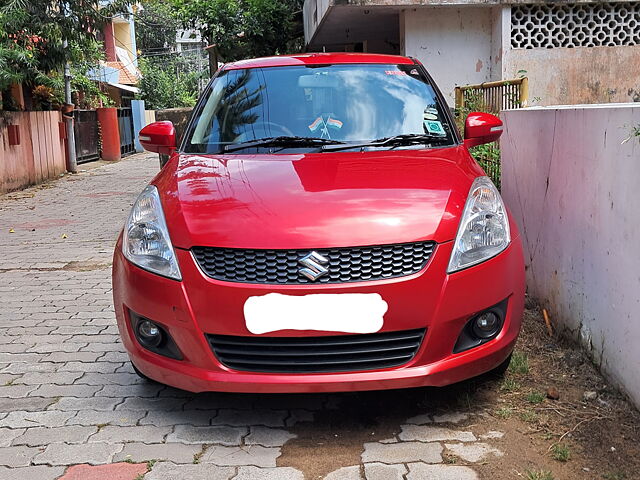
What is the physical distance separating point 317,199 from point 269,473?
1.11 m

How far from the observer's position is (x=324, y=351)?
2.88m

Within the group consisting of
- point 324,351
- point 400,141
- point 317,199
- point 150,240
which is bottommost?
point 324,351

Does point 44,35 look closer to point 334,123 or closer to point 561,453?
point 334,123

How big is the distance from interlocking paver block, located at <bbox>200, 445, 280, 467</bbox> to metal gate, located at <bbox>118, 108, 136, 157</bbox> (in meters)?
A: 21.0

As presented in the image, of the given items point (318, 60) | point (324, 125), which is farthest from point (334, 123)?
point (318, 60)

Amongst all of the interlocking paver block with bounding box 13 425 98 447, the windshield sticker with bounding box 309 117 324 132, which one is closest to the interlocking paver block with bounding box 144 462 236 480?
the interlocking paver block with bounding box 13 425 98 447

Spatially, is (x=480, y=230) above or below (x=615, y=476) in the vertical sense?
Answer: above

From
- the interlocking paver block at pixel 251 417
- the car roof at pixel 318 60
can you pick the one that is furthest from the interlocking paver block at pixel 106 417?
the car roof at pixel 318 60

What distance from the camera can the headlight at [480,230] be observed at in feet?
9.66

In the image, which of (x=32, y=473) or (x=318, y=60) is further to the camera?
(x=318, y=60)

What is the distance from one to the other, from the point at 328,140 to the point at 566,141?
1313 mm

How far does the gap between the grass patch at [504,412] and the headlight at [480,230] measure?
0.73m

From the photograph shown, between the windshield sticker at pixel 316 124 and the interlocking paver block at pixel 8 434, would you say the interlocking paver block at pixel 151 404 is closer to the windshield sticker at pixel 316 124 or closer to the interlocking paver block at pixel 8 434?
the interlocking paver block at pixel 8 434

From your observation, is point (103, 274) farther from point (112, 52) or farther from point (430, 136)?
point (112, 52)
